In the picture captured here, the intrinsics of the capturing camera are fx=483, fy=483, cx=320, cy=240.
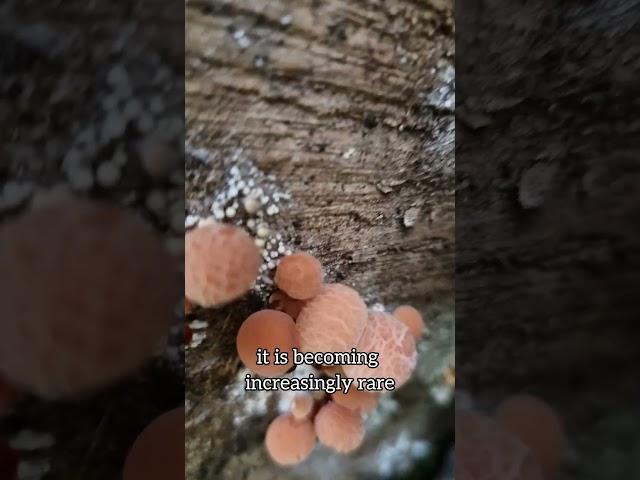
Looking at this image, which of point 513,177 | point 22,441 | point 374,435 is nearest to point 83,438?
point 22,441

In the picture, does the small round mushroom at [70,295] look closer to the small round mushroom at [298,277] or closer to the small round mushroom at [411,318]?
the small round mushroom at [298,277]

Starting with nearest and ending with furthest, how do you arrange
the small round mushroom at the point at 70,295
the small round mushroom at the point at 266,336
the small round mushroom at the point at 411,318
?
the small round mushroom at the point at 70,295
the small round mushroom at the point at 266,336
the small round mushroom at the point at 411,318

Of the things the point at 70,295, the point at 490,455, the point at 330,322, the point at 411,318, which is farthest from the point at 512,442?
the point at 70,295

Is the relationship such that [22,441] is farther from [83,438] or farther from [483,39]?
[483,39]

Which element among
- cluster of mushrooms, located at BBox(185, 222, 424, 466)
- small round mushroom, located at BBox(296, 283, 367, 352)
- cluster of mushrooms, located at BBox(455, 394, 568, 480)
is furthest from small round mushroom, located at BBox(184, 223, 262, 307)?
cluster of mushrooms, located at BBox(455, 394, 568, 480)

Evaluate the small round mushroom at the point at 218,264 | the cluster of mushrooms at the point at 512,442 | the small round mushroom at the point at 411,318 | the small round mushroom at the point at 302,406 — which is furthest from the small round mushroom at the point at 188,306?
the cluster of mushrooms at the point at 512,442

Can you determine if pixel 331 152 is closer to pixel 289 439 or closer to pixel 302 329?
pixel 302 329
